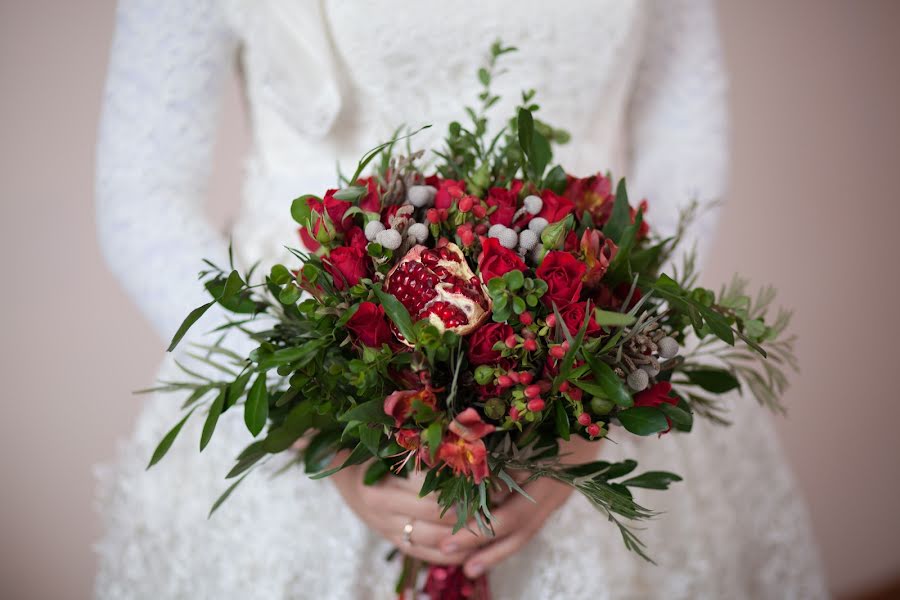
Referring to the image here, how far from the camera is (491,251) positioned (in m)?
0.47

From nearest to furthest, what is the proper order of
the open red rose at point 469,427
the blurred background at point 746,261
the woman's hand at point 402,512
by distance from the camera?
the open red rose at point 469,427 → the woman's hand at point 402,512 → the blurred background at point 746,261

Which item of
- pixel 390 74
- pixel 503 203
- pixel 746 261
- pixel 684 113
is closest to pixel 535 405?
pixel 503 203

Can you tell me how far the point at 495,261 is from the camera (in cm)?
47

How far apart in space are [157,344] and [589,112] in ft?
3.32

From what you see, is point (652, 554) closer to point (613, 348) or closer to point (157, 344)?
point (613, 348)

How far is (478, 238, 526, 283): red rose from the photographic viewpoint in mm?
465

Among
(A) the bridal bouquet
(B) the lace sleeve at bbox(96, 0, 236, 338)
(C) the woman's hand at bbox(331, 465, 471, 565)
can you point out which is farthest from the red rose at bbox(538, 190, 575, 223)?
(B) the lace sleeve at bbox(96, 0, 236, 338)

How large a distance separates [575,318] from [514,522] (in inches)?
11.0

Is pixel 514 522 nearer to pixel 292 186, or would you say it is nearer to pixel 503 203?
pixel 503 203

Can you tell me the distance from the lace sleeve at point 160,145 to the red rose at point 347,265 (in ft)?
1.01

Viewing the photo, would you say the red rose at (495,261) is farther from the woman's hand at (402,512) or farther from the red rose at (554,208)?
the woman's hand at (402,512)

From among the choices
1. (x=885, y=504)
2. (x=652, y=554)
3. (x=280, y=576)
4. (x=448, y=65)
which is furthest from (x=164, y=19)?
(x=885, y=504)

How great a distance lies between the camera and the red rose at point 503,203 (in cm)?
51

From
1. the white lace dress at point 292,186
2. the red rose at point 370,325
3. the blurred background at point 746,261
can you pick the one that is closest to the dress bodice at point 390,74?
the white lace dress at point 292,186
